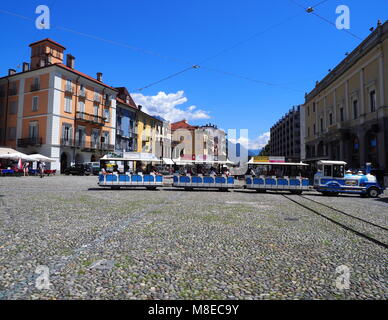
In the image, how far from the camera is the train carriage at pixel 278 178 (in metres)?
20.6

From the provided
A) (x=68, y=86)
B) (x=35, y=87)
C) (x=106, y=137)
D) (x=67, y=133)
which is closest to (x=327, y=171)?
(x=67, y=133)

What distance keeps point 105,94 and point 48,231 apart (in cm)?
4511

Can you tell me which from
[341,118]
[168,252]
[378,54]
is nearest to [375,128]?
[378,54]

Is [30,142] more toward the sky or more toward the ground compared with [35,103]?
more toward the ground

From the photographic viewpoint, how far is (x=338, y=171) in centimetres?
1941

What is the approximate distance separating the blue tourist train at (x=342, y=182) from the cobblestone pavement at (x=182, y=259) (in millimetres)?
12247

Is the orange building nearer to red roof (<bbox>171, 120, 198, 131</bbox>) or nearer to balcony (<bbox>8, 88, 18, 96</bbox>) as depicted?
balcony (<bbox>8, 88, 18, 96</bbox>)

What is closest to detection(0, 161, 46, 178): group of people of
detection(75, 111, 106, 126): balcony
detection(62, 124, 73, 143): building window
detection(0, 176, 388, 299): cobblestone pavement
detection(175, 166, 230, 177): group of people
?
detection(62, 124, 73, 143): building window

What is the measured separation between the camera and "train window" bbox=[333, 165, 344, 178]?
19.3 metres

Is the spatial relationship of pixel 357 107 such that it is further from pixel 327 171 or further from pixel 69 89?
pixel 69 89

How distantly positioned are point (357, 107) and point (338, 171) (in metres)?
19.4

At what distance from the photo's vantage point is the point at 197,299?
3.33 m
